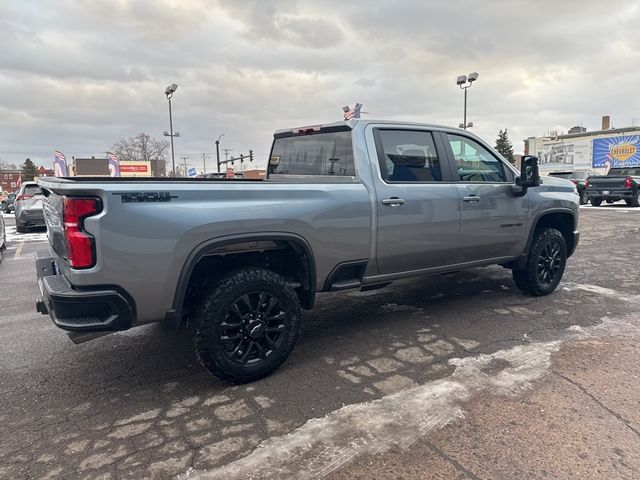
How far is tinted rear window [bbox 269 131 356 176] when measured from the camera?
13.8ft

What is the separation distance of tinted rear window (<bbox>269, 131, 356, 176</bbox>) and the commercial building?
3726cm

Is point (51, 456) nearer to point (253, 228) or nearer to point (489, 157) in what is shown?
point (253, 228)

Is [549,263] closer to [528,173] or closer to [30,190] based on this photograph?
[528,173]

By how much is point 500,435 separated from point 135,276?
2.41 m

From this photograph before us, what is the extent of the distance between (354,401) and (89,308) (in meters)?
1.80

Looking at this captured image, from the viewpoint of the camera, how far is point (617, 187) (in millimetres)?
20250

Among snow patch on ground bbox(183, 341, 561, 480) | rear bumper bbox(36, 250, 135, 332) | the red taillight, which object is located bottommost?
snow patch on ground bbox(183, 341, 561, 480)

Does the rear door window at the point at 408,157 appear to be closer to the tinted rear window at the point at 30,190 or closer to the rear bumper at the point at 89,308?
the rear bumper at the point at 89,308

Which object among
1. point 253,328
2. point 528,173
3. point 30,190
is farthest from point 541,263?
point 30,190

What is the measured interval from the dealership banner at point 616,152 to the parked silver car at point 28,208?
1700 inches

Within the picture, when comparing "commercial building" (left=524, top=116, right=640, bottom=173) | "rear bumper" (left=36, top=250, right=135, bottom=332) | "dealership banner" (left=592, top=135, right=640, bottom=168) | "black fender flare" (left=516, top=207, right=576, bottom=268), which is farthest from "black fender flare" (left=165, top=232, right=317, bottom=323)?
"dealership banner" (left=592, top=135, right=640, bottom=168)

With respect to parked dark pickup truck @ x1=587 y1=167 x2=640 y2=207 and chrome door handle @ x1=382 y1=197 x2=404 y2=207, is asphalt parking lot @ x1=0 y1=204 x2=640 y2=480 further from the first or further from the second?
parked dark pickup truck @ x1=587 y1=167 x2=640 y2=207

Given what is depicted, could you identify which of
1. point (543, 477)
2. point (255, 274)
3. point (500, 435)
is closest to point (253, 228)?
point (255, 274)

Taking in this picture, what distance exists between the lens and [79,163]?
7306 centimetres
